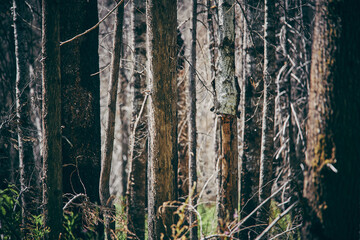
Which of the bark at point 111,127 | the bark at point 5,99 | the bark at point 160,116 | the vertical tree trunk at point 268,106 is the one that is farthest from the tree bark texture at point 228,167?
the bark at point 5,99

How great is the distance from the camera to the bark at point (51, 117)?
3352 millimetres

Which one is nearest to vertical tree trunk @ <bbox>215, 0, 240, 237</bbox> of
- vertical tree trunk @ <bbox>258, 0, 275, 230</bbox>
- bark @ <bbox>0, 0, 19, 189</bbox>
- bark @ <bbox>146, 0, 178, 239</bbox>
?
bark @ <bbox>146, 0, 178, 239</bbox>

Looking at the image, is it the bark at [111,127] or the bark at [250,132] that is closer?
the bark at [111,127]

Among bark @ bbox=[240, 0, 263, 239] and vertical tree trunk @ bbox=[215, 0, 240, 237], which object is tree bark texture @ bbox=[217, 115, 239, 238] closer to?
vertical tree trunk @ bbox=[215, 0, 240, 237]

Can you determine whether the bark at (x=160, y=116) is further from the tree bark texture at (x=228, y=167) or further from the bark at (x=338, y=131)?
the bark at (x=338, y=131)

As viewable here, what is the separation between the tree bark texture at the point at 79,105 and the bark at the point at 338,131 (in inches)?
137

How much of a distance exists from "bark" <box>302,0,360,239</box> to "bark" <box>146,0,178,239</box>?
195cm

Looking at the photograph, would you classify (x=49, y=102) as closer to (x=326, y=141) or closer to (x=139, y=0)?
(x=326, y=141)

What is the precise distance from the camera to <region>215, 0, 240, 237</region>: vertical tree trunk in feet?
12.3

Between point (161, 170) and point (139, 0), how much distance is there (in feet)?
14.4

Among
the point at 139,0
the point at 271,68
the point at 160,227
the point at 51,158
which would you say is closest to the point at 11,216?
the point at 51,158

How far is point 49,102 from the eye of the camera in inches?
134

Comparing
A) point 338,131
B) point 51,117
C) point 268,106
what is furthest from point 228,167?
point 51,117

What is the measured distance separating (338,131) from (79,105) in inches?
152
